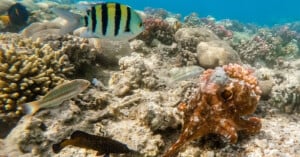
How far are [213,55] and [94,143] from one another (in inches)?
158

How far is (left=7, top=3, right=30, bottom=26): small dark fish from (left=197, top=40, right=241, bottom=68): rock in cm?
686

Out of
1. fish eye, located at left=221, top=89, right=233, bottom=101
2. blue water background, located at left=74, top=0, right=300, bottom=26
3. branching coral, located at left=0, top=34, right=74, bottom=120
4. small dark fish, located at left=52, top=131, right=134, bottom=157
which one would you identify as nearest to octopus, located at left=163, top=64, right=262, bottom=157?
fish eye, located at left=221, top=89, right=233, bottom=101

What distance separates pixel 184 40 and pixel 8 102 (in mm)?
4523

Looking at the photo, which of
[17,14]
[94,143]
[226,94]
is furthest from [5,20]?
[226,94]

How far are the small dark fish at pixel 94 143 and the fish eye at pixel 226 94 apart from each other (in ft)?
4.13

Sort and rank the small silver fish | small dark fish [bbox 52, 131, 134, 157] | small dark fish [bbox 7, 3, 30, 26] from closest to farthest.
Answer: small dark fish [bbox 52, 131, 134, 157] → the small silver fish → small dark fish [bbox 7, 3, 30, 26]

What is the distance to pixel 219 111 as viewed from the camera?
3.17 meters

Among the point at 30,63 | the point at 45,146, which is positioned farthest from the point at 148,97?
the point at 30,63

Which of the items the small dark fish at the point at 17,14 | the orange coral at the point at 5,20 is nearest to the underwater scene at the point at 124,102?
the orange coral at the point at 5,20

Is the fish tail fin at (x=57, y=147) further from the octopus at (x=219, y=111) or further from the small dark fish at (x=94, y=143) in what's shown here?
the octopus at (x=219, y=111)

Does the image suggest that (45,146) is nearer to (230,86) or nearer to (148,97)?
(148,97)

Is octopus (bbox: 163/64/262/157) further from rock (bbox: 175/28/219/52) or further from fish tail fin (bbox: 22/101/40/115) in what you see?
rock (bbox: 175/28/219/52)

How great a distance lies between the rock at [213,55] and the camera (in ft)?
20.4

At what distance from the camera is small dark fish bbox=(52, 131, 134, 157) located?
2.99 meters
